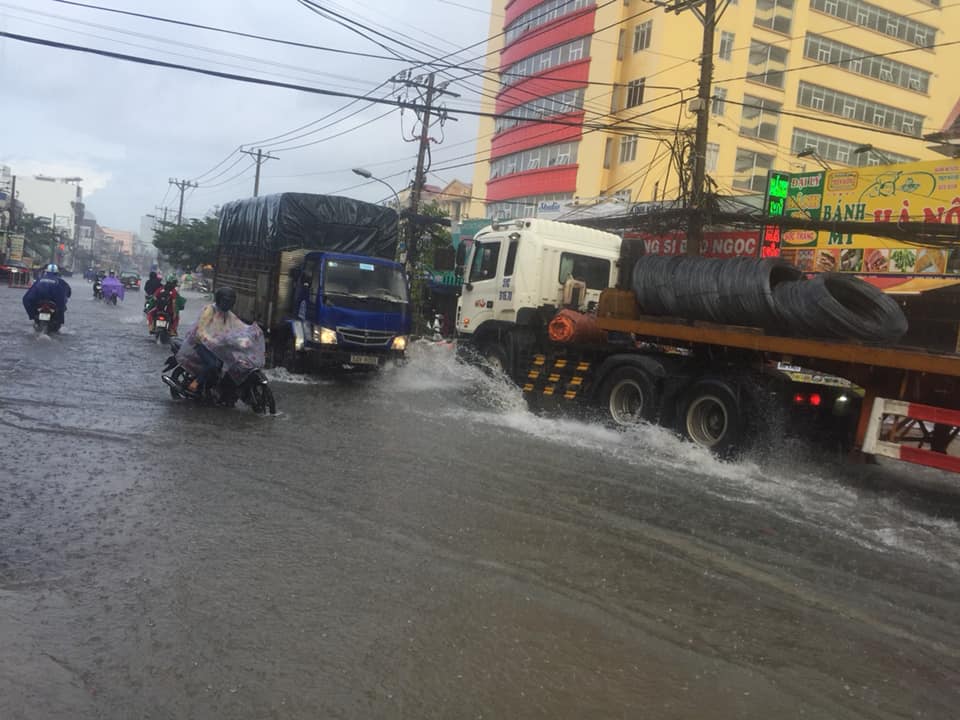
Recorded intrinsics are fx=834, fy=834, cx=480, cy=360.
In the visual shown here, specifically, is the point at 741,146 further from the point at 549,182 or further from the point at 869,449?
the point at 869,449

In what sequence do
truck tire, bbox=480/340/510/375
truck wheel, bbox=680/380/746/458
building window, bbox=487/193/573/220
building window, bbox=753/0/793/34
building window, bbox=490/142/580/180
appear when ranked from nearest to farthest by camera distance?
truck wheel, bbox=680/380/746/458 → truck tire, bbox=480/340/510/375 → building window, bbox=753/0/793/34 → building window, bbox=487/193/573/220 → building window, bbox=490/142/580/180

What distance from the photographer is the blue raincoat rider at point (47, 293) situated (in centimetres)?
1647

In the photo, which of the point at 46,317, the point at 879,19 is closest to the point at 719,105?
the point at 879,19

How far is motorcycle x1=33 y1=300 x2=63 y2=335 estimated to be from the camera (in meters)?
16.5

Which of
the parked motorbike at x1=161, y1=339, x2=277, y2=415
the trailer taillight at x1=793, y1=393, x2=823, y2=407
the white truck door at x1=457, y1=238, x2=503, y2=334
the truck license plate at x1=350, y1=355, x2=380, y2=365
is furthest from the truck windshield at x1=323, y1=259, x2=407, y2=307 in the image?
the trailer taillight at x1=793, y1=393, x2=823, y2=407

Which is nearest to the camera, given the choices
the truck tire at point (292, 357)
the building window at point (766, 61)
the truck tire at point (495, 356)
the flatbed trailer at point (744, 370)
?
the flatbed trailer at point (744, 370)

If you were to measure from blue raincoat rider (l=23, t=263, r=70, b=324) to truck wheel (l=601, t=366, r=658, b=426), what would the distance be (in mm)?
11778

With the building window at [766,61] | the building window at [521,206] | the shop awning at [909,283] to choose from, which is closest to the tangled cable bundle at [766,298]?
the shop awning at [909,283]

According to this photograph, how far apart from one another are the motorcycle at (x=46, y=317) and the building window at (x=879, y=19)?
37230mm

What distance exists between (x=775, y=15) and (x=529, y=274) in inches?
1300

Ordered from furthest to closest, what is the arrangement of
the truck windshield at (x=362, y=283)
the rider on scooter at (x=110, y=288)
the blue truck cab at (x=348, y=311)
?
the rider on scooter at (x=110, y=288), the truck windshield at (x=362, y=283), the blue truck cab at (x=348, y=311)

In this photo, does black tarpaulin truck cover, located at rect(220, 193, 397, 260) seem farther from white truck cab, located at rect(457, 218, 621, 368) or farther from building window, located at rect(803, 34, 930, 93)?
building window, located at rect(803, 34, 930, 93)

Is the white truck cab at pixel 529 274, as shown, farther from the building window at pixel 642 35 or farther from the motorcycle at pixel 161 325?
the building window at pixel 642 35

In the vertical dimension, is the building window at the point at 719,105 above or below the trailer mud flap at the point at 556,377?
above
